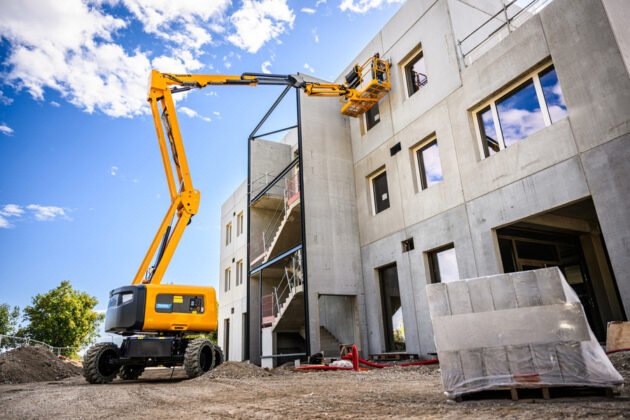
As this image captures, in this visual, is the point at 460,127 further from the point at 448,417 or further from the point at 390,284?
the point at 448,417

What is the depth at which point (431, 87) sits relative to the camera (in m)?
12.9

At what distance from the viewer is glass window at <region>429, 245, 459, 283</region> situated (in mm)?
11664

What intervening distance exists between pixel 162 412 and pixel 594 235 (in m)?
13.6

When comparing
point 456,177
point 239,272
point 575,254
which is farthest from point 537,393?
Result: point 239,272

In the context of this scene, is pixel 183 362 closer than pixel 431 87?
Yes

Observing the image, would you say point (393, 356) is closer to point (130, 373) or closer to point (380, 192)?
point (380, 192)

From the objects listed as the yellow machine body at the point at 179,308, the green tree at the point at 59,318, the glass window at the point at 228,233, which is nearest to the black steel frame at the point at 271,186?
the yellow machine body at the point at 179,308

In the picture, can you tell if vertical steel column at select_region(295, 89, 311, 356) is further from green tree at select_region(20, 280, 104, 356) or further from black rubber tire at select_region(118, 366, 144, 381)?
green tree at select_region(20, 280, 104, 356)

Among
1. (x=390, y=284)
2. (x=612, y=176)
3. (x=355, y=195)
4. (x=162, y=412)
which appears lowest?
(x=162, y=412)

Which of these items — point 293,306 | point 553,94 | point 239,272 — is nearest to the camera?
point 553,94

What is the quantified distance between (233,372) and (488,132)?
365 inches

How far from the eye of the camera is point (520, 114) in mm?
Result: 10273

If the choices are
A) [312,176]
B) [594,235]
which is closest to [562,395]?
[594,235]

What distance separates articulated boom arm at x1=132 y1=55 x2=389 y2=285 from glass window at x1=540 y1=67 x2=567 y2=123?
5734 mm
